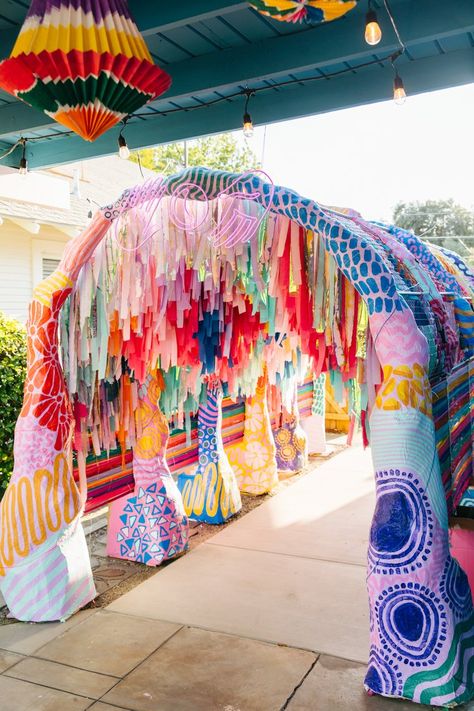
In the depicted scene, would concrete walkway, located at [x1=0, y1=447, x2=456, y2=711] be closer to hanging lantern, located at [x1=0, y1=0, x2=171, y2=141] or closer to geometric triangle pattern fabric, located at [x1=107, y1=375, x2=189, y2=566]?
geometric triangle pattern fabric, located at [x1=107, y1=375, x2=189, y2=566]

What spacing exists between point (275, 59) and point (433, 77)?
41.0 inches

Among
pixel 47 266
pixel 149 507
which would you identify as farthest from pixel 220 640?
pixel 47 266

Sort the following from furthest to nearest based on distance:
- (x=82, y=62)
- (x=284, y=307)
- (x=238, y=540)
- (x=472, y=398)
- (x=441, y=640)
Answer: (x=238, y=540) → (x=284, y=307) → (x=472, y=398) → (x=441, y=640) → (x=82, y=62)

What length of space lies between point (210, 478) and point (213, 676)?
8.95 ft

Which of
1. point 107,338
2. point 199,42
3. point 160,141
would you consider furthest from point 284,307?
point 160,141

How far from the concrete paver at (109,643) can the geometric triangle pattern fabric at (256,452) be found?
9.93 ft

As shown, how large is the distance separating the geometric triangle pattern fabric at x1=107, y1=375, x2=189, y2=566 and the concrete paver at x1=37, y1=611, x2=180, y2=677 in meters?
0.95

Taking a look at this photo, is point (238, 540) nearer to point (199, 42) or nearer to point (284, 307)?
point (284, 307)

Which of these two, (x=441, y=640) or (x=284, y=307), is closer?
(x=441, y=640)

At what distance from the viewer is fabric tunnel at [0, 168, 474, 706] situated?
9.81 ft

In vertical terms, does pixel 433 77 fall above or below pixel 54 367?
above

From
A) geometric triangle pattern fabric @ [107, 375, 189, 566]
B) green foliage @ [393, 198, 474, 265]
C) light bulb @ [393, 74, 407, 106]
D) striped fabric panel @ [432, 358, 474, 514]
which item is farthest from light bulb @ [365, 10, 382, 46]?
green foliage @ [393, 198, 474, 265]

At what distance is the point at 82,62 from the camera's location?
2348 millimetres

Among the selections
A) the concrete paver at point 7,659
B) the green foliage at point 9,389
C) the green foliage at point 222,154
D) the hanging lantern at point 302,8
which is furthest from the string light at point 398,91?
the green foliage at point 222,154
